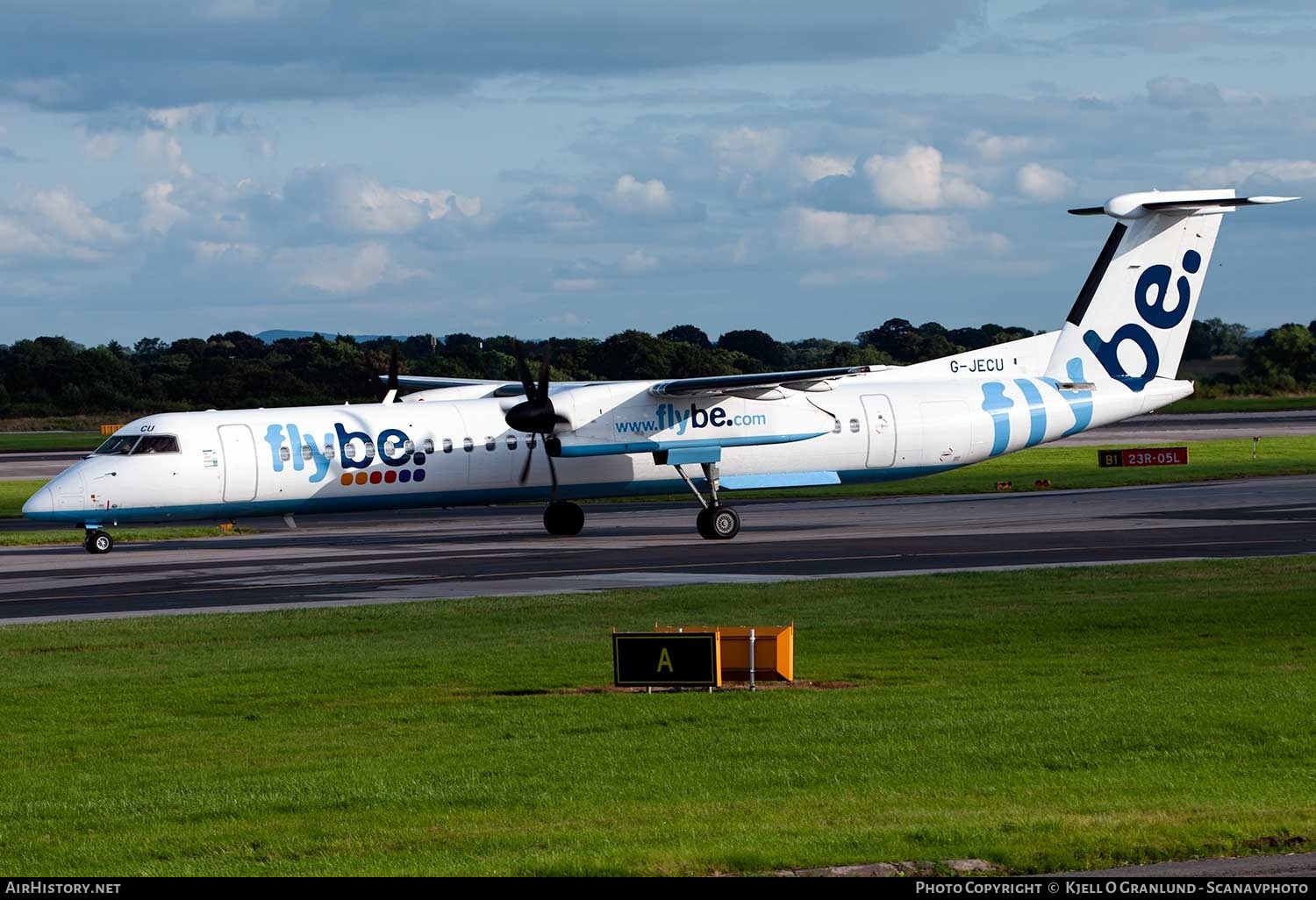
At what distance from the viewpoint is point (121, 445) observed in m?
35.2

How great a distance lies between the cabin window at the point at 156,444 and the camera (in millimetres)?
34875

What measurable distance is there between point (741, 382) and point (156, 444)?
13.6 m

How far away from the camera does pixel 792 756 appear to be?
13719 mm

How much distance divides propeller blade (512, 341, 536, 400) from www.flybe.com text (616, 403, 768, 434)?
238cm

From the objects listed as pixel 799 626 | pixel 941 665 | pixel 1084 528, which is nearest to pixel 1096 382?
pixel 1084 528

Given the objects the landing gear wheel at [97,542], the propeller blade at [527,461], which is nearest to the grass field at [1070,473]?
the propeller blade at [527,461]

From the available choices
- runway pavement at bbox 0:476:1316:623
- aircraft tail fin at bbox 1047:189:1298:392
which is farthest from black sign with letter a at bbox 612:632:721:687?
aircraft tail fin at bbox 1047:189:1298:392

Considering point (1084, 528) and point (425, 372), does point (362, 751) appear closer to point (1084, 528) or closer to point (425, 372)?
point (1084, 528)

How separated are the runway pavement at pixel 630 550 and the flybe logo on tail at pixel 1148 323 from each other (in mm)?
3786

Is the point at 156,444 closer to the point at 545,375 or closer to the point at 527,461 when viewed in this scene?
the point at 527,461

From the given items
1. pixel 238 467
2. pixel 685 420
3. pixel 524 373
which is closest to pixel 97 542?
pixel 238 467

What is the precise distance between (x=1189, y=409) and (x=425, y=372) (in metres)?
50.4

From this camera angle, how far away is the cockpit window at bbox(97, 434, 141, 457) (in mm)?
35031
